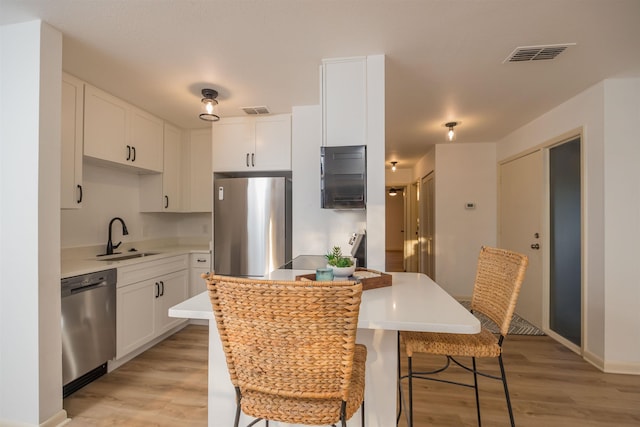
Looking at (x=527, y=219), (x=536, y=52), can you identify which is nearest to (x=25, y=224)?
(x=536, y=52)

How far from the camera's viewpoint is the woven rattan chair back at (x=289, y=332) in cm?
81

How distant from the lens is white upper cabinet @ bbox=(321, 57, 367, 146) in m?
2.02

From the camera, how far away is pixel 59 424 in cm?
179

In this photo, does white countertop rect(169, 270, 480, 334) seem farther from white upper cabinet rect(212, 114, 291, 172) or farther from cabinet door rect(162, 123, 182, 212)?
cabinet door rect(162, 123, 182, 212)

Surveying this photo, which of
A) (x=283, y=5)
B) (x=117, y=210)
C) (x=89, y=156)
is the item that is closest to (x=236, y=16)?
(x=283, y=5)

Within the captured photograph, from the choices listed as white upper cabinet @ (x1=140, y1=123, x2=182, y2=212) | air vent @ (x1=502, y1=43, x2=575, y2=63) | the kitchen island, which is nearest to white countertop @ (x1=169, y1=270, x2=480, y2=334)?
the kitchen island

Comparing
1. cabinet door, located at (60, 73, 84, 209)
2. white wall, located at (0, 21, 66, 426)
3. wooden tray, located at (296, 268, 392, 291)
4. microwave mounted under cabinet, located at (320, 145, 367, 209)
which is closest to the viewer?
wooden tray, located at (296, 268, 392, 291)

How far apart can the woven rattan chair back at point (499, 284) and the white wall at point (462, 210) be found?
116 inches

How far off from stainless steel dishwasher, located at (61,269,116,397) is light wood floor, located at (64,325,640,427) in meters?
0.15

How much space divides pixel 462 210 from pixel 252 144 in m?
3.18

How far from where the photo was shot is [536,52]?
200 cm

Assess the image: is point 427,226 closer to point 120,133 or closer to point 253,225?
point 253,225

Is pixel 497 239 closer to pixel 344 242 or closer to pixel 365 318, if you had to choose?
pixel 344 242

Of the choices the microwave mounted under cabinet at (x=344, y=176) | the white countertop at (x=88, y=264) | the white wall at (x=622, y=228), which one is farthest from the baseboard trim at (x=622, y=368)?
the white countertop at (x=88, y=264)
